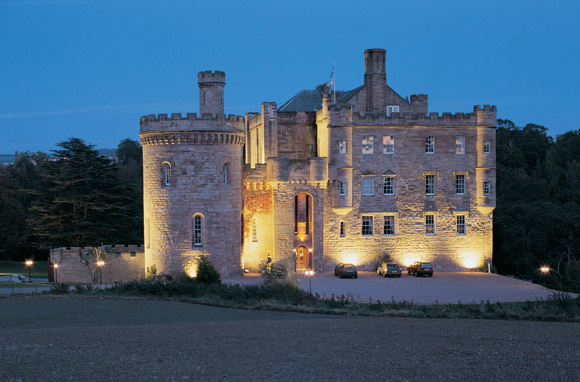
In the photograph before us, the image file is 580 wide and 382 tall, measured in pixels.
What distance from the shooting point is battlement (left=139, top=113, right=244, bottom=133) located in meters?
38.2

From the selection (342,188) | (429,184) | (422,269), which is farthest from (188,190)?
(429,184)

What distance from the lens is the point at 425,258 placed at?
4481 cm

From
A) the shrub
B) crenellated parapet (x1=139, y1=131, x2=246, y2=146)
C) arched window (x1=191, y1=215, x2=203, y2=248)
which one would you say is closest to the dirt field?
the shrub

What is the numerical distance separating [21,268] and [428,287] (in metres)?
38.5

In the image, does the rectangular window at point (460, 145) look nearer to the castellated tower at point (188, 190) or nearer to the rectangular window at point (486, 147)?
the rectangular window at point (486, 147)

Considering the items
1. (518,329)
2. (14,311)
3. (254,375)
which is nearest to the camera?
(254,375)

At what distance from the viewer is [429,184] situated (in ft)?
147

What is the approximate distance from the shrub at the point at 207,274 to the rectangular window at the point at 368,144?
13209 mm

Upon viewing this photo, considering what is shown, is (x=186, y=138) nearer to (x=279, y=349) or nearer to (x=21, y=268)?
(x=279, y=349)

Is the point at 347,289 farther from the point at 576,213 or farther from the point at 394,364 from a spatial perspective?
the point at 576,213

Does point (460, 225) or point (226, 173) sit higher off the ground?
point (226, 173)

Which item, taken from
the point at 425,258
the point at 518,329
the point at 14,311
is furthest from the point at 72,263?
the point at 518,329

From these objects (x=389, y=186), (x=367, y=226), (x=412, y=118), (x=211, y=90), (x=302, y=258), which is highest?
(x=211, y=90)

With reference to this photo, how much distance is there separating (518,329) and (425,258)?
2519 cm
